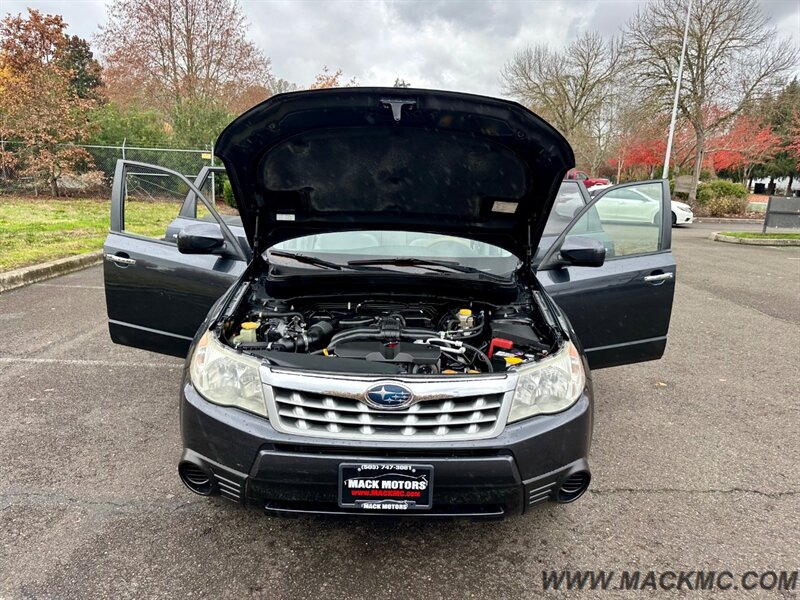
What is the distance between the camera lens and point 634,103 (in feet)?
85.2

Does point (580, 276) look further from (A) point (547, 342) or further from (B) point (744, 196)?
(B) point (744, 196)

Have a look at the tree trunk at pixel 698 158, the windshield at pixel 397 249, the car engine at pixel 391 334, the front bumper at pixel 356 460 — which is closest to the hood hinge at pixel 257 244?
the windshield at pixel 397 249

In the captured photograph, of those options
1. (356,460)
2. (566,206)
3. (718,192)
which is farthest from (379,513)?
(718,192)

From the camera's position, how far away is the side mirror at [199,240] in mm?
3143

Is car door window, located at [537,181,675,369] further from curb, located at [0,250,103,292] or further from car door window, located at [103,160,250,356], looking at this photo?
curb, located at [0,250,103,292]

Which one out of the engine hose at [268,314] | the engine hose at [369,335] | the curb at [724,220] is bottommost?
the curb at [724,220]

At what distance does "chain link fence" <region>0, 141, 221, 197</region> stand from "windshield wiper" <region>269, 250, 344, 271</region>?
14.2m

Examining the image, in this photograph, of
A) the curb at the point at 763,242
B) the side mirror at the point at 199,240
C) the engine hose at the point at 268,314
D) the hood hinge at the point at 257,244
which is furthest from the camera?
the curb at the point at 763,242

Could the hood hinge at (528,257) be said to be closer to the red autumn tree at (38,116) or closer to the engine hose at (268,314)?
the engine hose at (268,314)

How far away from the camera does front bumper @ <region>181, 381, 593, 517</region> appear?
1938 millimetres

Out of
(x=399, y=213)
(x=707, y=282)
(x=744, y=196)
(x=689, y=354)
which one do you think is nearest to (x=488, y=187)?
(x=399, y=213)

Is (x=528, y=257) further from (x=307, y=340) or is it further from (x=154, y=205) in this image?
(x=154, y=205)

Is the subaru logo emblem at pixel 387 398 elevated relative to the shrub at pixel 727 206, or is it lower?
lower

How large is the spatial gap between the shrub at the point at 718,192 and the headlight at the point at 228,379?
1064 inches
